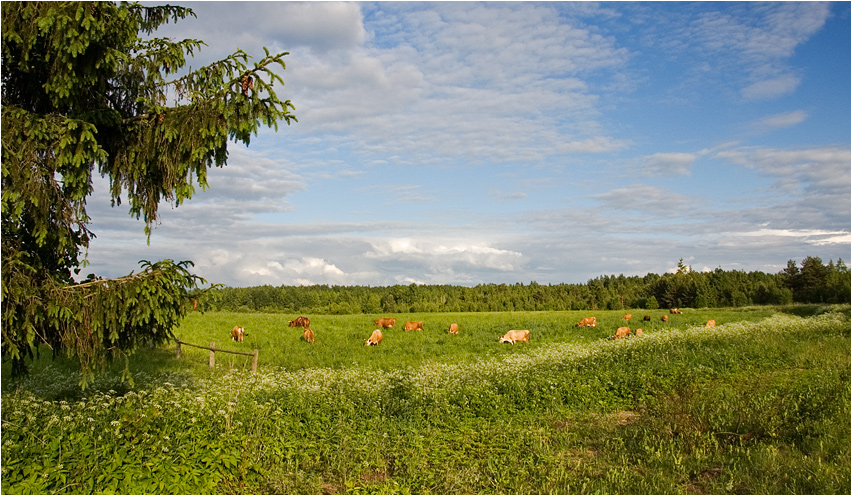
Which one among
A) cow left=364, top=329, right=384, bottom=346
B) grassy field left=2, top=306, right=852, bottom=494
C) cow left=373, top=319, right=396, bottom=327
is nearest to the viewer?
grassy field left=2, top=306, right=852, bottom=494

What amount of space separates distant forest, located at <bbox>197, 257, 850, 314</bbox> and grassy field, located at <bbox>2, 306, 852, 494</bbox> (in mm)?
60698

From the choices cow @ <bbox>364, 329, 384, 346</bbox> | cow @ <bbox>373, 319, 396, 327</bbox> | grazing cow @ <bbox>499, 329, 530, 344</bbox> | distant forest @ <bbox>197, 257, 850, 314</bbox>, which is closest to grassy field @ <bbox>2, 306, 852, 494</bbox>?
cow @ <bbox>364, 329, 384, 346</bbox>

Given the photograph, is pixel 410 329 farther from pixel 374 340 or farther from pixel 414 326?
pixel 374 340

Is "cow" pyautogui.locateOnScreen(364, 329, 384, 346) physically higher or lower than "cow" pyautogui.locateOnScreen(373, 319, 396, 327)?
lower

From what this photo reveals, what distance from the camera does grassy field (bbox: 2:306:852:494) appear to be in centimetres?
733

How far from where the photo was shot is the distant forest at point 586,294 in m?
77.7

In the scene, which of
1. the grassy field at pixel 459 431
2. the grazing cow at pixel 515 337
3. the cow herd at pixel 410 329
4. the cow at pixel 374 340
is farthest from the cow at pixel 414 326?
the grassy field at pixel 459 431

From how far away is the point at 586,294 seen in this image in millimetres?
107125

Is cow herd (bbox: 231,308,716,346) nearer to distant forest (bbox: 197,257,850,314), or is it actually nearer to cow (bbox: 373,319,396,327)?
cow (bbox: 373,319,396,327)

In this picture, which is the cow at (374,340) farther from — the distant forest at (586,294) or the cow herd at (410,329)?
the distant forest at (586,294)

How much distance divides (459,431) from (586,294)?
102 m

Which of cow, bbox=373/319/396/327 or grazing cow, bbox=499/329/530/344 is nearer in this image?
grazing cow, bbox=499/329/530/344

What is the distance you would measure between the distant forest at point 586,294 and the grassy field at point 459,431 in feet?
199

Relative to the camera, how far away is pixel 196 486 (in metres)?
7.19
